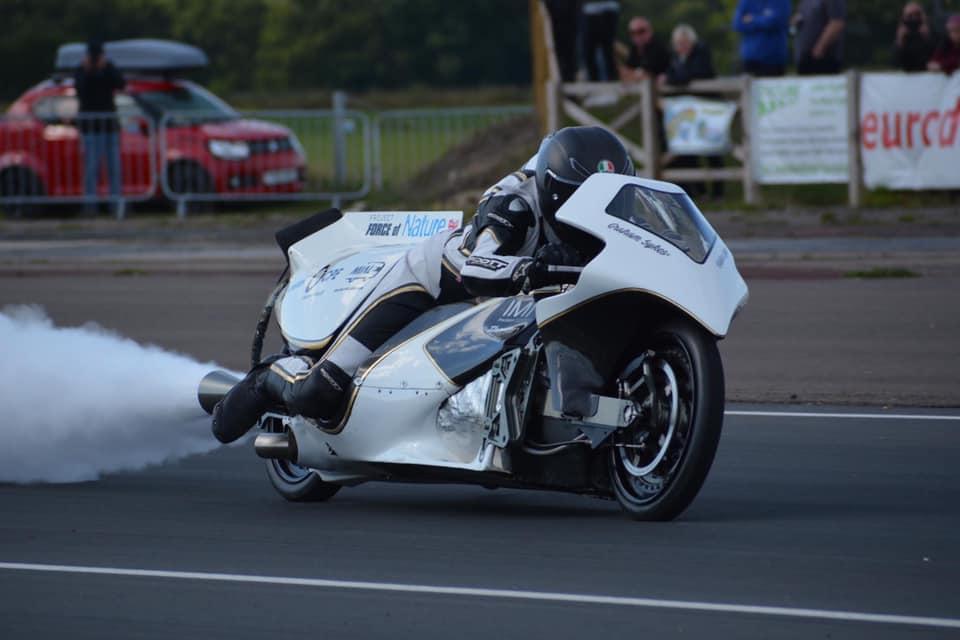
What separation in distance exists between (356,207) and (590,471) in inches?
625

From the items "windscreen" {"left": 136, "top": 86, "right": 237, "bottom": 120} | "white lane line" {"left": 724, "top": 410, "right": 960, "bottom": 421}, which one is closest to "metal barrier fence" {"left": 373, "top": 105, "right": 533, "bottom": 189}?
"windscreen" {"left": 136, "top": 86, "right": 237, "bottom": 120}

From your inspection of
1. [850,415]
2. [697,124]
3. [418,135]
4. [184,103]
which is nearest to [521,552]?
[850,415]

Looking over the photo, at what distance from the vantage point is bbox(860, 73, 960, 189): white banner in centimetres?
1800

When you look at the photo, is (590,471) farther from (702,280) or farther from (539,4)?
(539,4)

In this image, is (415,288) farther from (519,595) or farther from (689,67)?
(689,67)

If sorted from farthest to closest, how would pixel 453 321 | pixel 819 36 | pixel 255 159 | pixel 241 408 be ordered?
pixel 255 159 < pixel 819 36 < pixel 241 408 < pixel 453 321

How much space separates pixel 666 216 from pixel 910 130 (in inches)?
488

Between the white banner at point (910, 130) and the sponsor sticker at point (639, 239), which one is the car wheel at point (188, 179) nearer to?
the white banner at point (910, 130)

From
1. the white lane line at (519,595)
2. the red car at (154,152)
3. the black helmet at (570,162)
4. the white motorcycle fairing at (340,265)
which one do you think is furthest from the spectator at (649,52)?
the white lane line at (519,595)

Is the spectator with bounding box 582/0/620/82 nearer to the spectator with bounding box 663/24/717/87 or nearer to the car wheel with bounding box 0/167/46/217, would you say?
the spectator with bounding box 663/24/717/87

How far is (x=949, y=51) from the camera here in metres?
18.2

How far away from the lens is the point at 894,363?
36.3ft

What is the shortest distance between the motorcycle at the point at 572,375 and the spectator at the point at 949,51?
11.5 meters

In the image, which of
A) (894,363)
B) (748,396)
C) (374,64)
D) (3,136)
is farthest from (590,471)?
(374,64)
